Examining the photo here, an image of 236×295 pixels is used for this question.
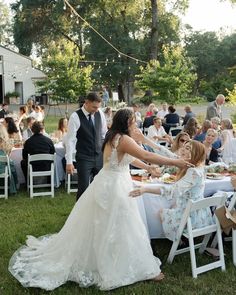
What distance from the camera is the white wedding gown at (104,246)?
3863 mm

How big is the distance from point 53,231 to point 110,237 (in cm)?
189

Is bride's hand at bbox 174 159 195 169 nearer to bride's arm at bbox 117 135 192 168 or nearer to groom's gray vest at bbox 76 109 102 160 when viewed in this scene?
bride's arm at bbox 117 135 192 168

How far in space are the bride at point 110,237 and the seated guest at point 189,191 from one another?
0.73 ft

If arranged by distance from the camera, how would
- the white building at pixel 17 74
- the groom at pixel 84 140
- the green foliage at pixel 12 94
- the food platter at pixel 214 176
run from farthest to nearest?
the green foliage at pixel 12 94, the white building at pixel 17 74, the groom at pixel 84 140, the food platter at pixel 214 176

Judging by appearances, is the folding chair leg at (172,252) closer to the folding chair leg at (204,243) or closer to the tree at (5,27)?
the folding chair leg at (204,243)

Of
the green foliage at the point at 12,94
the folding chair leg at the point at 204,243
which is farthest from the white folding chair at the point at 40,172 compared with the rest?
the green foliage at the point at 12,94

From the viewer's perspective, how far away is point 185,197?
13.9 feet

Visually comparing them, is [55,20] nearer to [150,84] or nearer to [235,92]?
[150,84]

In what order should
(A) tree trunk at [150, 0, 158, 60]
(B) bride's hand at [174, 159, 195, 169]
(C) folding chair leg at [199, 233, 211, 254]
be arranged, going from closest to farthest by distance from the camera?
(B) bride's hand at [174, 159, 195, 169]
(C) folding chair leg at [199, 233, 211, 254]
(A) tree trunk at [150, 0, 158, 60]

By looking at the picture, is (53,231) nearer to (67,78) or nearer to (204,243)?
(204,243)

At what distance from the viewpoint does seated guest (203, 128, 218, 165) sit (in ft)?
20.7

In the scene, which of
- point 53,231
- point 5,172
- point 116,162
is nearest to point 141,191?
point 116,162

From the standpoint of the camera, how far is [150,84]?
23906mm

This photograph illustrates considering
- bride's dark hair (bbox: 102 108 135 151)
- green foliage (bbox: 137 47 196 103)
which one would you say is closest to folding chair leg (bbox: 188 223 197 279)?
bride's dark hair (bbox: 102 108 135 151)
